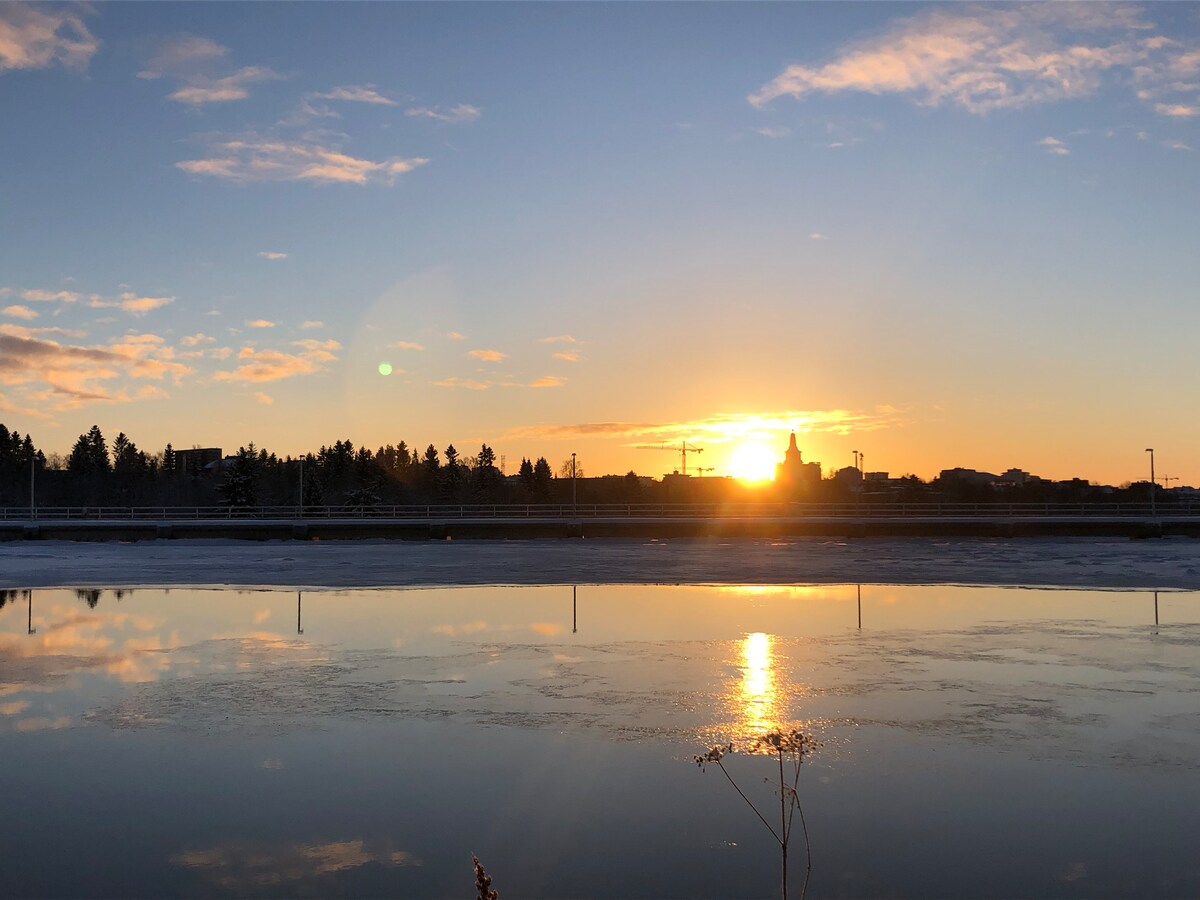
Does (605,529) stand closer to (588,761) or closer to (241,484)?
(588,761)

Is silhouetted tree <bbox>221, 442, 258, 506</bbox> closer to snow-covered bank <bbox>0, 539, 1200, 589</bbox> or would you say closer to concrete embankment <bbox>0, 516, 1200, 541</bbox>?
concrete embankment <bbox>0, 516, 1200, 541</bbox>

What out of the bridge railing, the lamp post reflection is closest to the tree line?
the bridge railing

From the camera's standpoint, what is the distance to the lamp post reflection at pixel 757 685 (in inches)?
450

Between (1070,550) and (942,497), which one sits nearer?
(1070,550)

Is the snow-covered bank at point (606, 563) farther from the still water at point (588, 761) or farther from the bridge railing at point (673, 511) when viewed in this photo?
the bridge railing at point (673, 511)

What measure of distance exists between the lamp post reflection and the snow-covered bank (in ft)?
48.6

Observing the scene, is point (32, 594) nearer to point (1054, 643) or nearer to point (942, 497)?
point (1054, 643)

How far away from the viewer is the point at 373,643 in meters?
18.0

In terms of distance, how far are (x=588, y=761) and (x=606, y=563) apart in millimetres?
31401

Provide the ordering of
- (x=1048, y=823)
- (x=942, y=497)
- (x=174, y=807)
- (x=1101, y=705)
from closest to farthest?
(x=1048, y=823), (x=174, y=807), (x=1101, y=705), (x=942, y=497)

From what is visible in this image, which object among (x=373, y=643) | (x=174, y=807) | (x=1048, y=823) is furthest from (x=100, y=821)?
(x=373, y=643)

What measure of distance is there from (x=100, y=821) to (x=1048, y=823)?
742 cm

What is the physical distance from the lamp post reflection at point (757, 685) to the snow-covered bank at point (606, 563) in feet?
48.6

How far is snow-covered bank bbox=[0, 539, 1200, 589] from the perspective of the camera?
108 feet
